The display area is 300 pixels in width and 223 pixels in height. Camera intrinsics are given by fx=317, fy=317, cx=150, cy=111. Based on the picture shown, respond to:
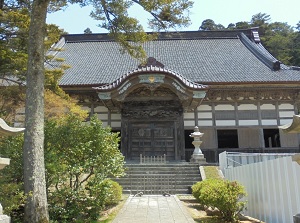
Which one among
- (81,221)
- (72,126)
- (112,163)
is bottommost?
(81,221)

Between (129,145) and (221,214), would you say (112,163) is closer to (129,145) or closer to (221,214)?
(221,214)

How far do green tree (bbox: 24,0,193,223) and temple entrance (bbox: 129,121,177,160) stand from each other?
364 inches

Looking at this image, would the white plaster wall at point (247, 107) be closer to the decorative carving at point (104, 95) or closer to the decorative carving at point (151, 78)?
the decorative carving at point (151, 78)

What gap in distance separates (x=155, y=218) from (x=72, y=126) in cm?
313

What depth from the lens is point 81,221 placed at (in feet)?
24.5

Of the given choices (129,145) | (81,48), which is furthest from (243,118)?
(81,48)

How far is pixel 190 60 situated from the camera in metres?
22.4

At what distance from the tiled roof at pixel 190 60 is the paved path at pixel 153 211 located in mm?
8305

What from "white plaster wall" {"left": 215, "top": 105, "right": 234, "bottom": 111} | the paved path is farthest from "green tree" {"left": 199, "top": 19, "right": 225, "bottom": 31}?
the paved path

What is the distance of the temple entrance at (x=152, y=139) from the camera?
1738cm

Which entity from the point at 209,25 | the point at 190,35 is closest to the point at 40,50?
the point at 190,35

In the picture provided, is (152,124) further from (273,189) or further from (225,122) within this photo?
(273,189)

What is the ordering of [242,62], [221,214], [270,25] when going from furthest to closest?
[270,25] < [242,62] < [221,214]

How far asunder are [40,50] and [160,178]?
26.8 ft
